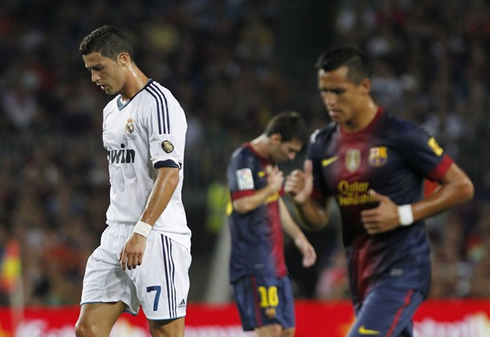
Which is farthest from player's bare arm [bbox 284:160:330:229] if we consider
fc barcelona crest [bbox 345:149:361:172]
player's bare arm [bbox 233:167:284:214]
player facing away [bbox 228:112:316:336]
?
player facing away [bbox 228:112:316:336]

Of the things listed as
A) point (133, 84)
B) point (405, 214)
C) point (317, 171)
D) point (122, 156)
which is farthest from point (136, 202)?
point (405, 214)

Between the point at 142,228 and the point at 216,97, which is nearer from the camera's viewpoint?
the point at 142,228

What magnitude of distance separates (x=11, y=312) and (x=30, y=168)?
388 cm

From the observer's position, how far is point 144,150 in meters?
5.57

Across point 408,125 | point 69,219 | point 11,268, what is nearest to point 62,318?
point 11,268

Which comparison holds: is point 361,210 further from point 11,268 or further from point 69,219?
point 69,219

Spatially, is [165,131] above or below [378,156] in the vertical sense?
above

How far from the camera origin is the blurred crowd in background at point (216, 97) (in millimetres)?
12875

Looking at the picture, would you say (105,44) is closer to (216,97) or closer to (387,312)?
(387,312)

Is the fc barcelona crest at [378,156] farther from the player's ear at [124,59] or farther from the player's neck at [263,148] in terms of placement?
the player's neck at [263,148]

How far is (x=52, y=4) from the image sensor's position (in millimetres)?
16594

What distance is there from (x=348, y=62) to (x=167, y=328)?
1889 millimetres

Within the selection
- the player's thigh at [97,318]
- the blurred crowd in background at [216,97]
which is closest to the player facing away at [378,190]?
the player's thigh at [97,318]

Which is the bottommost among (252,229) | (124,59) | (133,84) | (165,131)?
(252,229)
